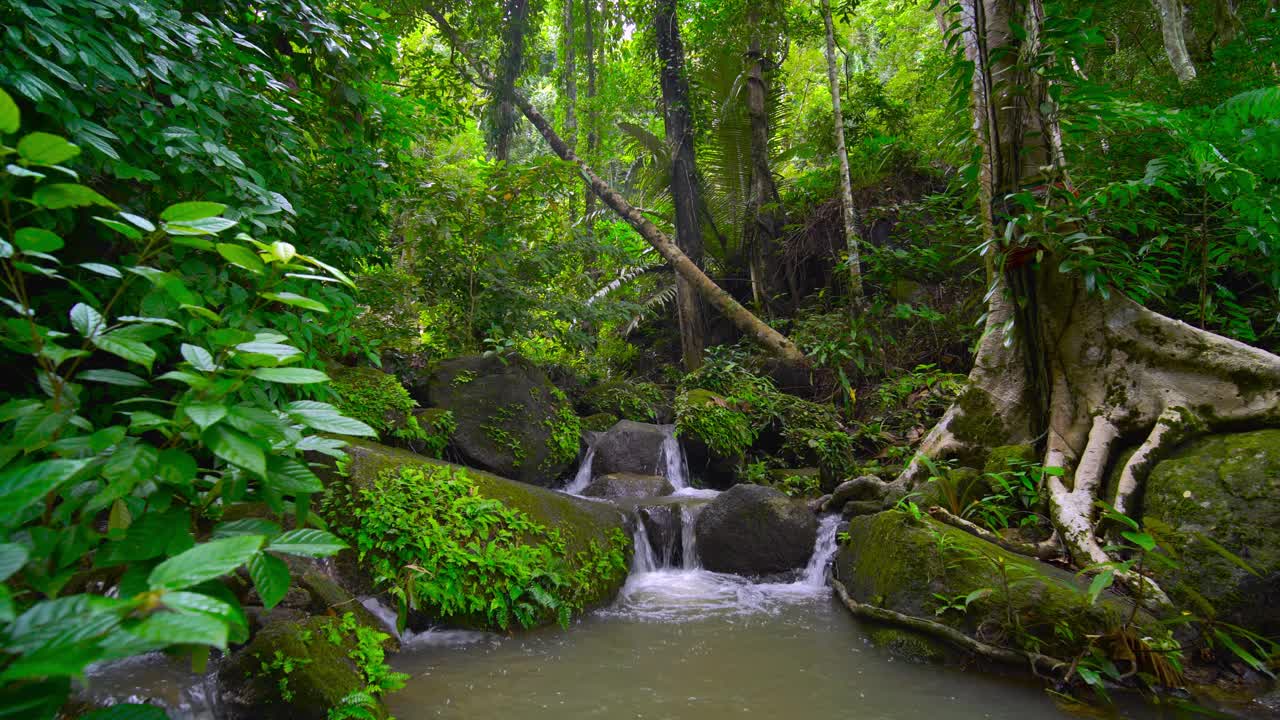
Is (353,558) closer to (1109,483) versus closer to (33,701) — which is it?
(33,701)

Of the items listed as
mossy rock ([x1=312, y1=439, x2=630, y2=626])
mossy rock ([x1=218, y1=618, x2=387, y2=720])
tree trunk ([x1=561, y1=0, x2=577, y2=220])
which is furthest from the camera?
tree trunk ([x1=561, y1=0, x2=577, y2=220])

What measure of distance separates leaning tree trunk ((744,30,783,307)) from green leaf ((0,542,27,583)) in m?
11.1

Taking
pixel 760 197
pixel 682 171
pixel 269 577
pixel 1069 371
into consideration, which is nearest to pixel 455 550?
pixel 269 577

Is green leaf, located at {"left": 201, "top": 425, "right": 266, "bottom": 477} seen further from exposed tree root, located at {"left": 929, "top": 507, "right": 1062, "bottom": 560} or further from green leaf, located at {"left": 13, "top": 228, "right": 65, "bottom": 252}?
exposed tree root, located at {"left": 929, "top": 507, "right": 1062, "bottom": 560}

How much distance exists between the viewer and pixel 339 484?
454cm

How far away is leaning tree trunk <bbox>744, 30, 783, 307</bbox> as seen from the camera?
38.2ft

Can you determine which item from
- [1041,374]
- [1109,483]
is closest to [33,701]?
[1109,483]

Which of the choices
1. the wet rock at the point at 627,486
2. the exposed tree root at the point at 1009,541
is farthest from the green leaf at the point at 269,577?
the wet rock at the point at 627,486

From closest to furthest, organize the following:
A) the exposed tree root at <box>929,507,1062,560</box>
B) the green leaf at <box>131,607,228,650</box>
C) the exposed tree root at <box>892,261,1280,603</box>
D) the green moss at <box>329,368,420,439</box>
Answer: the green leaf at <box>131,607,228,650</box>
the exposed tree root at <box>892,261,1280,603</box>
the exposed tree root at <box>929,507,1062,560</box>
the green moss at <box>329,368,420,439</box>

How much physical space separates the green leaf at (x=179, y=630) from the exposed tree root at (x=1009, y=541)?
4.61 metres

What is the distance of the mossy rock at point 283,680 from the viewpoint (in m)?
2.95

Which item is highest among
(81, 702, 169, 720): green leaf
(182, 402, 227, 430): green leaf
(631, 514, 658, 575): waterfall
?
(182, 402, 227, 430): green leaf

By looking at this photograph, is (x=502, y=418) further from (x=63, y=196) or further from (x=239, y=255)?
(x=63, y=196)

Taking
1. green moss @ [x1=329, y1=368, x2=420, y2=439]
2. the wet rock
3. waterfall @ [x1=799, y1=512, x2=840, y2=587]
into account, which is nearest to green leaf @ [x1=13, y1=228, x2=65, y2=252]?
green moss @ [x1=329, y1=368, x2=420, y2=439]
